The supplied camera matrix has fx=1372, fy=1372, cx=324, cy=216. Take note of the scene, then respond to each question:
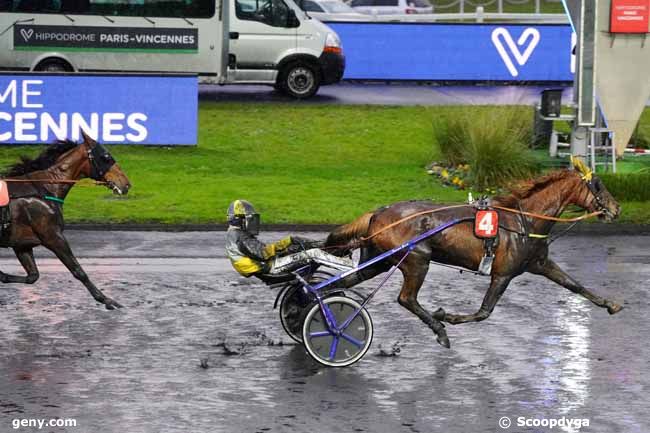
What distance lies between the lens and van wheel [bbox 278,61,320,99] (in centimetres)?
2816

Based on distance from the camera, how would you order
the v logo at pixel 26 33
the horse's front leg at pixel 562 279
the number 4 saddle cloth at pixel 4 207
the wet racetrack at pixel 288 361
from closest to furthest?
the wet racetrack at pixel 288 361, the horse's front leg at pixel 562 279, the number 4 saddle cloth at pixel 4 207, the v logo at pixel 26 33

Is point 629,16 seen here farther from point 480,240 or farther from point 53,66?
point 480,240

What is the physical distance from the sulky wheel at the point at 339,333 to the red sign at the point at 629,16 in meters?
12.3

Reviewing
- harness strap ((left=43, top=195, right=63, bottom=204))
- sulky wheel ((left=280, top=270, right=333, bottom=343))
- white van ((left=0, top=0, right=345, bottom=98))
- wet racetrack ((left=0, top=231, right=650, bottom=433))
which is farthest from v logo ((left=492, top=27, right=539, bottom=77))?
sulky wheel ((left=280, top=270, right=333, bottom=343))

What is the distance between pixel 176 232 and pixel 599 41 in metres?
8.13

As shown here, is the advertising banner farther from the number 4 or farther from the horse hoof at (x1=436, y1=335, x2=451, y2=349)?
the horse hoof at (x1=436, y1=335, x2=451, y2=349)

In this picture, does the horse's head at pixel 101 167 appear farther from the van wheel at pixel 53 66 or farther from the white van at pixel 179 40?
the van wheel at pixel 53 66

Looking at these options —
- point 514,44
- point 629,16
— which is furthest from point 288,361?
point 514,44

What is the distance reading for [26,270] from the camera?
12.0 metres

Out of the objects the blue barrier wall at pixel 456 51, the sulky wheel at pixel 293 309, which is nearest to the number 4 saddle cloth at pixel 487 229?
the sulky wheel at pixel 293 309

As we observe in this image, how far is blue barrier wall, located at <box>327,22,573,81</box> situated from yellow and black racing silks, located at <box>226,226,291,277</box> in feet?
64.1

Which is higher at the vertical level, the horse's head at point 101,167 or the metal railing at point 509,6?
the metal railing at point 509,6

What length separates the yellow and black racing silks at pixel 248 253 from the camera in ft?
35.4

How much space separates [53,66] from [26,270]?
15.6m
